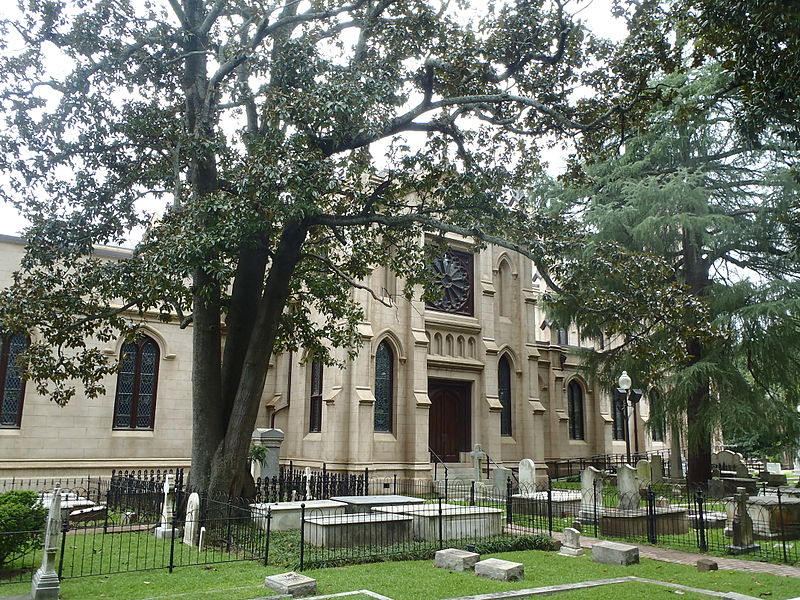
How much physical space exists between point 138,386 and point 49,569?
1469 cm

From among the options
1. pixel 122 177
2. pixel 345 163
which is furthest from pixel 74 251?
pixel 345 163

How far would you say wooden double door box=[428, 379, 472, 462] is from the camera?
2575cm

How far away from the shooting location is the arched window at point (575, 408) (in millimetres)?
31719

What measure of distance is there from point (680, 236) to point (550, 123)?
11.8 m

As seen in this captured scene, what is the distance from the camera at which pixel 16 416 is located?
1961 centimetres

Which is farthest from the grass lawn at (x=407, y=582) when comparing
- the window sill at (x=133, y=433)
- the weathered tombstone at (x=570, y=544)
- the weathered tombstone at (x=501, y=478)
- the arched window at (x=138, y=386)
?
the arched window at (x=138, y=386)

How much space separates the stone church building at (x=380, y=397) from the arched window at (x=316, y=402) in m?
0.05

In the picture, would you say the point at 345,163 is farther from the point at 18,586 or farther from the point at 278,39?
the point at 18,586

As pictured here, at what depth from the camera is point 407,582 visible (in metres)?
8.97

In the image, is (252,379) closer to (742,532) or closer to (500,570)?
(500,570)

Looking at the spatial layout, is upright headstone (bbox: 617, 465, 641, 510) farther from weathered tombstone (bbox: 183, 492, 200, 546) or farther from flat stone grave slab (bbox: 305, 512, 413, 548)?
weathered tombstone (bbox: 183, 492, 200, 546)

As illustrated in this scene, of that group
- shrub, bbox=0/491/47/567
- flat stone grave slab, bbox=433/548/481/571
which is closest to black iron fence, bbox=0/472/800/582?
shrub, bbox=0/491/47/567

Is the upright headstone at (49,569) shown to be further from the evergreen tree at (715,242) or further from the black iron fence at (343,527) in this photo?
the evergreen tree at (715,242)

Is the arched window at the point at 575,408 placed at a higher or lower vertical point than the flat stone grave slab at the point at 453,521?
higher
